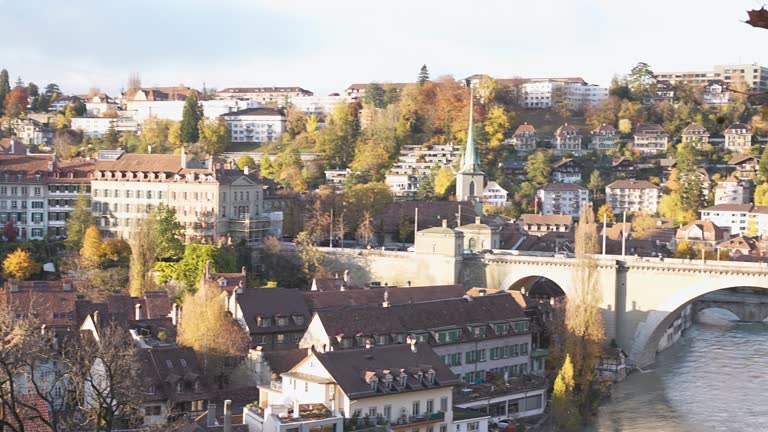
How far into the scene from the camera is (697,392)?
38.1 m

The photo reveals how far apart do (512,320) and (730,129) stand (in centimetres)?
5521

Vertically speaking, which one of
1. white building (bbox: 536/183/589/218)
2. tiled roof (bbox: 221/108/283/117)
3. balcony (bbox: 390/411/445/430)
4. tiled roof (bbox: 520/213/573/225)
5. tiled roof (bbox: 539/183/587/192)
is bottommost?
balcony (bbox: 390/411/445/430)

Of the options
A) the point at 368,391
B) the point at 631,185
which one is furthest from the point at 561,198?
the point at 368,391

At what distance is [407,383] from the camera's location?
27688mm

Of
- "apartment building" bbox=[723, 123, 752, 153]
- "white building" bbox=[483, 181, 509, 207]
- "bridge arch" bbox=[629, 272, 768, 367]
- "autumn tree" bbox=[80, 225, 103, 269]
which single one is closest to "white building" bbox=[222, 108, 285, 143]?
"white building" bbox=[483, 181, 509, 207]

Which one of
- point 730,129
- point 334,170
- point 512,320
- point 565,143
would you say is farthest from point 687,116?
point 512,320

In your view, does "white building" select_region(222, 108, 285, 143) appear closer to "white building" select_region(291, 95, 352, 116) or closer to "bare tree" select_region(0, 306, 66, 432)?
"white building" select_region(291, 95, 352, 116)

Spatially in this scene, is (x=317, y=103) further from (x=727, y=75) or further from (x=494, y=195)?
(x=727, y=75)

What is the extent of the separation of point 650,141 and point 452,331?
5531 centimetres

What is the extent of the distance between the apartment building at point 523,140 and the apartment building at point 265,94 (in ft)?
96.7

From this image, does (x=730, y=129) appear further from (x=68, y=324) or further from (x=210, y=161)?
(x=68, y=324)

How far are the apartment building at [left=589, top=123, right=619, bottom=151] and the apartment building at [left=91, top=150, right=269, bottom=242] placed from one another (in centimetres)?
4074

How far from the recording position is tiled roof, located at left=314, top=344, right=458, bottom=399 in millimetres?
26703

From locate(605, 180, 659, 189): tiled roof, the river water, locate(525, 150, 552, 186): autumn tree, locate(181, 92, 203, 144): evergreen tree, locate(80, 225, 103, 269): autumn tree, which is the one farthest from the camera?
locate(181, 92, 203, 144): evergreen tree
